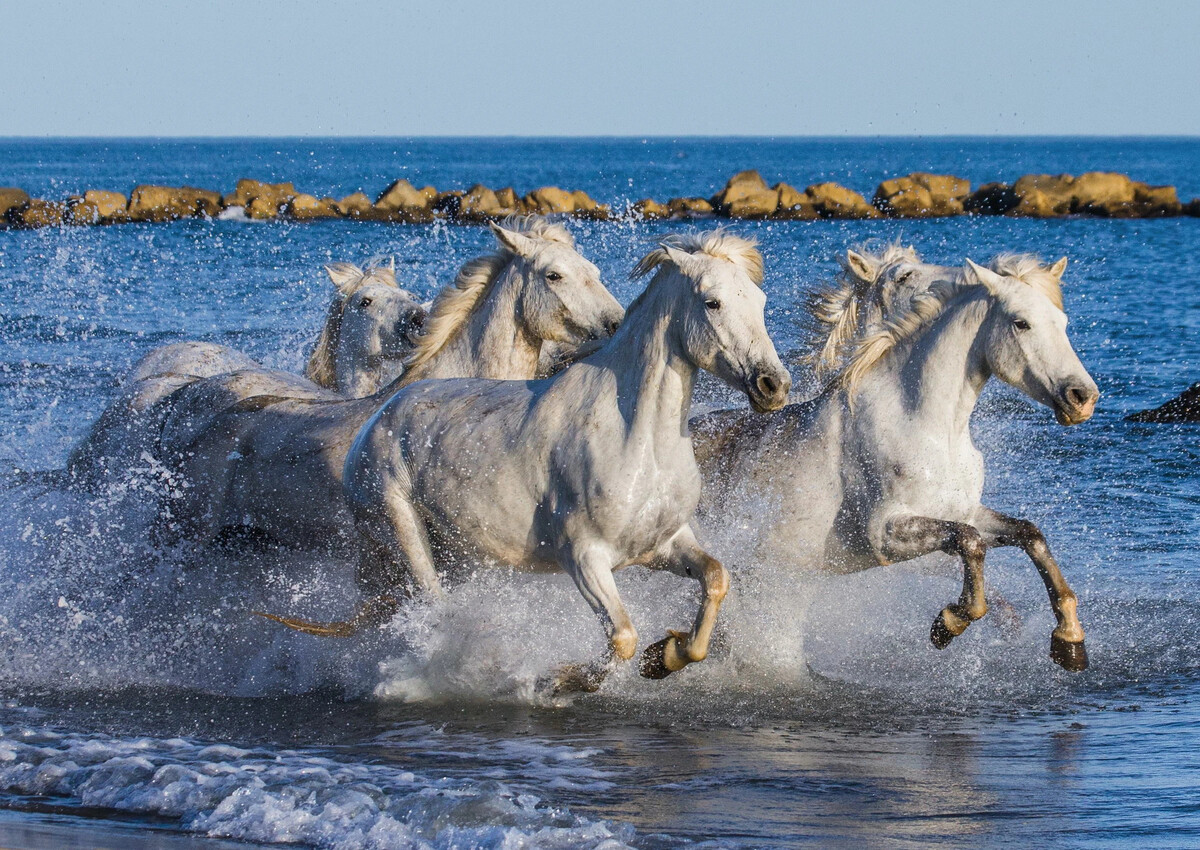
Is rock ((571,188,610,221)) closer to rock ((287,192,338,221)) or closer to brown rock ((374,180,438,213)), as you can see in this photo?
brown rock ((374,180,438,213))

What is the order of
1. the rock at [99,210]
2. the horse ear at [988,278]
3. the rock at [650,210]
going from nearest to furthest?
1. the horse ear at [988,278]
2. the rock at [99,210]
3. the rock at [650,210]

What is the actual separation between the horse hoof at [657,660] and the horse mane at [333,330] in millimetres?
3438

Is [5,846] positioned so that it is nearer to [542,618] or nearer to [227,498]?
[542,618]

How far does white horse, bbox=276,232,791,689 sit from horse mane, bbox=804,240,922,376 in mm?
1784

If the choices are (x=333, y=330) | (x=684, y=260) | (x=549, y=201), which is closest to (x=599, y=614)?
(x=684, y=260)

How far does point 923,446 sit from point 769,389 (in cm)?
149

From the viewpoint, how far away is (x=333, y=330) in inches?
342

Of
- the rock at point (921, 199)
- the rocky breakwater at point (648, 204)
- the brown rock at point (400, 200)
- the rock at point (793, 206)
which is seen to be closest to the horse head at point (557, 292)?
the rocky breakwater at point (648, 204)

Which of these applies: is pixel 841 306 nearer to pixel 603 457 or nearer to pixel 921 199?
pixel 603 457

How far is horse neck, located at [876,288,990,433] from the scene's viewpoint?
643cm

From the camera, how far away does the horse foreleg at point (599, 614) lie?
5492 millimetres

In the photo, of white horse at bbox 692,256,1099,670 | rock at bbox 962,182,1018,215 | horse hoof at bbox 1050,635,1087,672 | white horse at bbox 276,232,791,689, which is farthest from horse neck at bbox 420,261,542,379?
A: rock at bbox 962,182,1018,215

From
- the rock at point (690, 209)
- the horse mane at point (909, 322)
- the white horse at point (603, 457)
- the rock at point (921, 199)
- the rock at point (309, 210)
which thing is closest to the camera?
the white horse at point (603, 457)

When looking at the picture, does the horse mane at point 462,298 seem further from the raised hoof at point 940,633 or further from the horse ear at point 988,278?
the raised hoof at point 940,633
